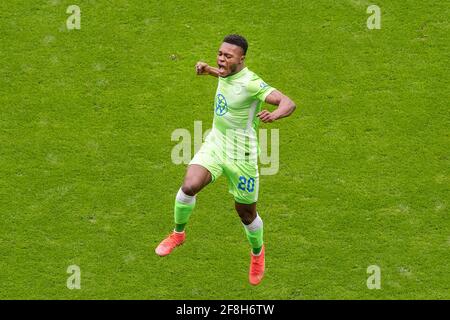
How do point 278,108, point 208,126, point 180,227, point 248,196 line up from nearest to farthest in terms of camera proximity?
point 278,108, point 248,196, point 180,227, point 208,126

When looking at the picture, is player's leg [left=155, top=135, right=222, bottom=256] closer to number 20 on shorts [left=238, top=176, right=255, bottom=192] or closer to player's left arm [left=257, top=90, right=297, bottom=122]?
number 20 on shorts [left=238, top=176, right=255, bottom=192]

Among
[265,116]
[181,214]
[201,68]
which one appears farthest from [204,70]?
[181,214]

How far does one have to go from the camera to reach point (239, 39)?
15586mm

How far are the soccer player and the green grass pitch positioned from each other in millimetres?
1519

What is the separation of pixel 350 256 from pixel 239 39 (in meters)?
4.04

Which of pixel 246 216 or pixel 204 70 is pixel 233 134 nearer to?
pixel 204 70

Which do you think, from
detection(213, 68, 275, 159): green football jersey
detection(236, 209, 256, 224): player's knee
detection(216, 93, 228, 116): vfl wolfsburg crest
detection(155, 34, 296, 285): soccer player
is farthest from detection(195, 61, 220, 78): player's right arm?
detection(236, 209, 256, 224): player's knee

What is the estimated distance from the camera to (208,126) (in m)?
19.3

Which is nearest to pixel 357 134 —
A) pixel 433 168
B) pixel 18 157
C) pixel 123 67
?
pixel 433 168

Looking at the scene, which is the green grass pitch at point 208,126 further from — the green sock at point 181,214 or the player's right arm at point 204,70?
the player's right arm at point 204,70

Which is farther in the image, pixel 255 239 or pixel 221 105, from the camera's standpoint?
pixel 255 239

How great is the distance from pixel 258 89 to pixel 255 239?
8.02 ft

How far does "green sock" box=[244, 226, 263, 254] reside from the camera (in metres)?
16.9

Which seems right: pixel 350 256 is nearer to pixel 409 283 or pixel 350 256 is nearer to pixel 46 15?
pixel 409 283
